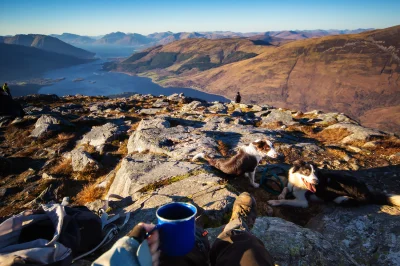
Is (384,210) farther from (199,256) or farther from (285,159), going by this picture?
(199,256)

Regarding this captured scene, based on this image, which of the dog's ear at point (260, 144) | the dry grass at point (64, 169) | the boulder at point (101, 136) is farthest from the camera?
the boulder at point (101, 136)

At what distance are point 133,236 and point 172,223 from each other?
444 millimetres

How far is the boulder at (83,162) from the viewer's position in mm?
11906

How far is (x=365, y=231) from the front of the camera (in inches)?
222

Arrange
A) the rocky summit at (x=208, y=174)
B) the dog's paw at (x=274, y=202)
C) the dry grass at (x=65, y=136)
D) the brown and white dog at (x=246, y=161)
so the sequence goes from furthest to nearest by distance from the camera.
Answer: the dry grass at (x=65, y=136) < the brown and white dog at (x=246, y=161) < the dog's paw at (x=274, y=202) < the rocky summit at (x=208, y=174)

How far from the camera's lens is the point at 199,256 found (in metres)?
3.24

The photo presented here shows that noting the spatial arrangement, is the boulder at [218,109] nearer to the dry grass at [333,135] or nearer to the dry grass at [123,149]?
the dry grass at [333,135]

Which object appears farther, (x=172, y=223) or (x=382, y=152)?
(x=382, y=152)

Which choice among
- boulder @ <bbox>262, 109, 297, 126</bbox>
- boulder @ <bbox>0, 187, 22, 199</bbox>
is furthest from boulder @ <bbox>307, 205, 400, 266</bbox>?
boulder @ <bbox>0, 187, 22, 199</bbox>

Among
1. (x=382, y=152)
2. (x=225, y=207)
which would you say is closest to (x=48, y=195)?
(x=225, y=207)

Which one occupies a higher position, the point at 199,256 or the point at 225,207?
the point at 199,256

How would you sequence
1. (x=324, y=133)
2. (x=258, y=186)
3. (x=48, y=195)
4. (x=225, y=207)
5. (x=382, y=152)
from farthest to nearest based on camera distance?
(x=324, y=133) → (x=382, y=152) → (x=48, y=195) → (x=258, y=186) → (x=225, y=207)

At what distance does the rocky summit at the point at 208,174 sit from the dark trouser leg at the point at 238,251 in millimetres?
1087

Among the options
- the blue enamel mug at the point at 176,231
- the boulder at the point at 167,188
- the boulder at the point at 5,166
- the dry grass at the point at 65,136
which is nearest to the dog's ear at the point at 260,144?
the boulder at the point at 167,188
